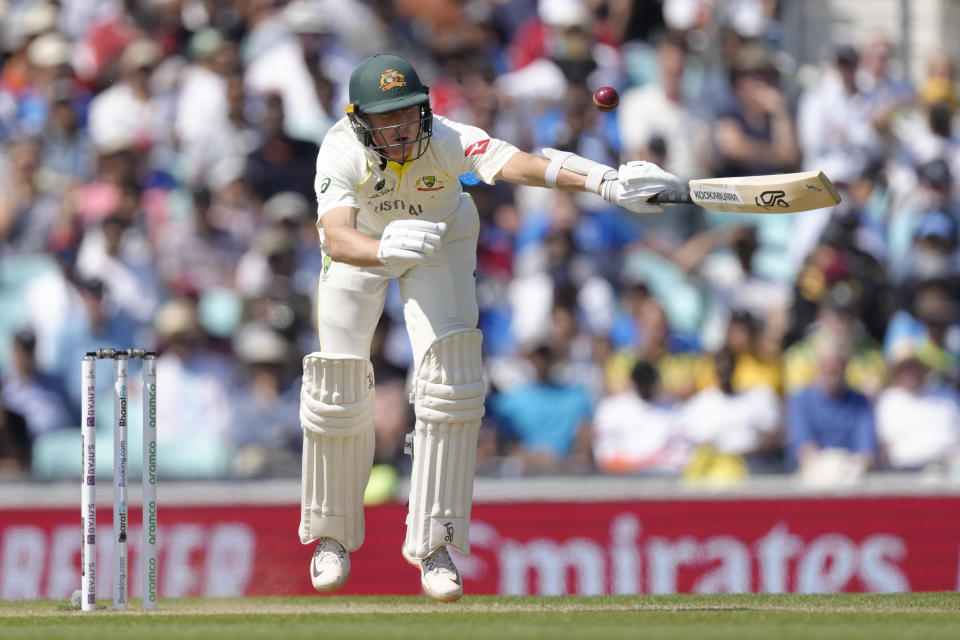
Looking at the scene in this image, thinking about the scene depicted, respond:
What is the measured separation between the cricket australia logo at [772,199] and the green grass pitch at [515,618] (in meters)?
1.49

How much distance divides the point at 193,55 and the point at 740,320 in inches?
184

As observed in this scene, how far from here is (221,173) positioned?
36.6ft

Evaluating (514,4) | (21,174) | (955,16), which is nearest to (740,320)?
(514,4)

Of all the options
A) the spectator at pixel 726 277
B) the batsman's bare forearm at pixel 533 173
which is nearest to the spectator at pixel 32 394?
the spectator at pixel 726 277

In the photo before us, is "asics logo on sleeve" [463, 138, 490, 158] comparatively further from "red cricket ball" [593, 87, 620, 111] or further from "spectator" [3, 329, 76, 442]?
"spectator" [3, 329, 76, 442]

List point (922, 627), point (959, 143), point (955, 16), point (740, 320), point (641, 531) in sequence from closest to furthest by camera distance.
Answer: point (922, 627)
point (641, 531)
point (740, 320)
point (959, 143)
point (955, 16)

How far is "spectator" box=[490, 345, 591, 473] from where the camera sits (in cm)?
981

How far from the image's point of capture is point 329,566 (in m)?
6.48

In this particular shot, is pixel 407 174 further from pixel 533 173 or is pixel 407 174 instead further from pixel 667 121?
pixel 667 121

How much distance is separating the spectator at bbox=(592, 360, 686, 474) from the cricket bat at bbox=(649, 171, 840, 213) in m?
3.81

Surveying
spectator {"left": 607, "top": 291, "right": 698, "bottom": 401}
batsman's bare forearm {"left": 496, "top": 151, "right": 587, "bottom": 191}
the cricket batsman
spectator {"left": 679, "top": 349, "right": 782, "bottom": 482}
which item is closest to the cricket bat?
the cricket batsman

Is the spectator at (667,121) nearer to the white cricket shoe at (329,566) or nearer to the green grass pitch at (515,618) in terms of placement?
the green grass pitch at (515,618)

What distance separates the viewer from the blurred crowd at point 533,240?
31.7 ft

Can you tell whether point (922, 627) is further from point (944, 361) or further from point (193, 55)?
point (193, 55)
